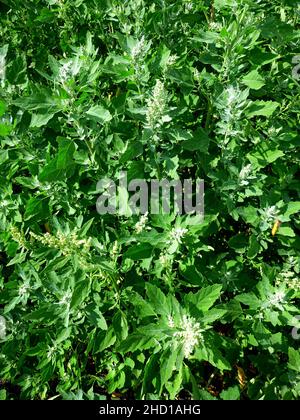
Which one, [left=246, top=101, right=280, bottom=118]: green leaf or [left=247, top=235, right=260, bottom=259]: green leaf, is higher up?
[left=246, top=101, right=280, bottom=118]: green leaf

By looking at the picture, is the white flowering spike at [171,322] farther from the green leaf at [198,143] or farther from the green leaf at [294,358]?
the green leaf at [198,143]

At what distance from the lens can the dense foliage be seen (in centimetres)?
212

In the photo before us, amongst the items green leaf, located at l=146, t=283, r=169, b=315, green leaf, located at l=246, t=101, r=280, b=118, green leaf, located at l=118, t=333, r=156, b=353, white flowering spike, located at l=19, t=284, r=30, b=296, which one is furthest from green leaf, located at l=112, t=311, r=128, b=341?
green leaf, located at l=246, t=101, r=280, b=118

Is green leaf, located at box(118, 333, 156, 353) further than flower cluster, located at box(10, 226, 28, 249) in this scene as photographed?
No

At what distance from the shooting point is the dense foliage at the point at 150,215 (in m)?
2.12

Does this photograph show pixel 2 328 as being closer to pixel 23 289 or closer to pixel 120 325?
pixel 23 289

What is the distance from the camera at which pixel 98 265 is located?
6.54ft

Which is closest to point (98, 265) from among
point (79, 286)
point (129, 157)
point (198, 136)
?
point (79, 286)

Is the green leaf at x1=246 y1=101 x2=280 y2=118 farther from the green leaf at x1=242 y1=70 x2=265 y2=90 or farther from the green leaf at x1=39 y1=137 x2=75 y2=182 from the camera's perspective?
the green leaf at x1=39 y1=137 x2=75 y2=182

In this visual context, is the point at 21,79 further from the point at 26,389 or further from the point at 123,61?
the point at 26,389

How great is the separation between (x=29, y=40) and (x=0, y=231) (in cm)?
169

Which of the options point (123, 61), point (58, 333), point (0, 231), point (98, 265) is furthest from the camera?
point (0, 231)

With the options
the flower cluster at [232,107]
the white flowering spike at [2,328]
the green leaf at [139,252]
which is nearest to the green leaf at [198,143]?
the flower cluster at [232,107]

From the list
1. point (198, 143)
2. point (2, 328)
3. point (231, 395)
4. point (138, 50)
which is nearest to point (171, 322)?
point (231, 395)
